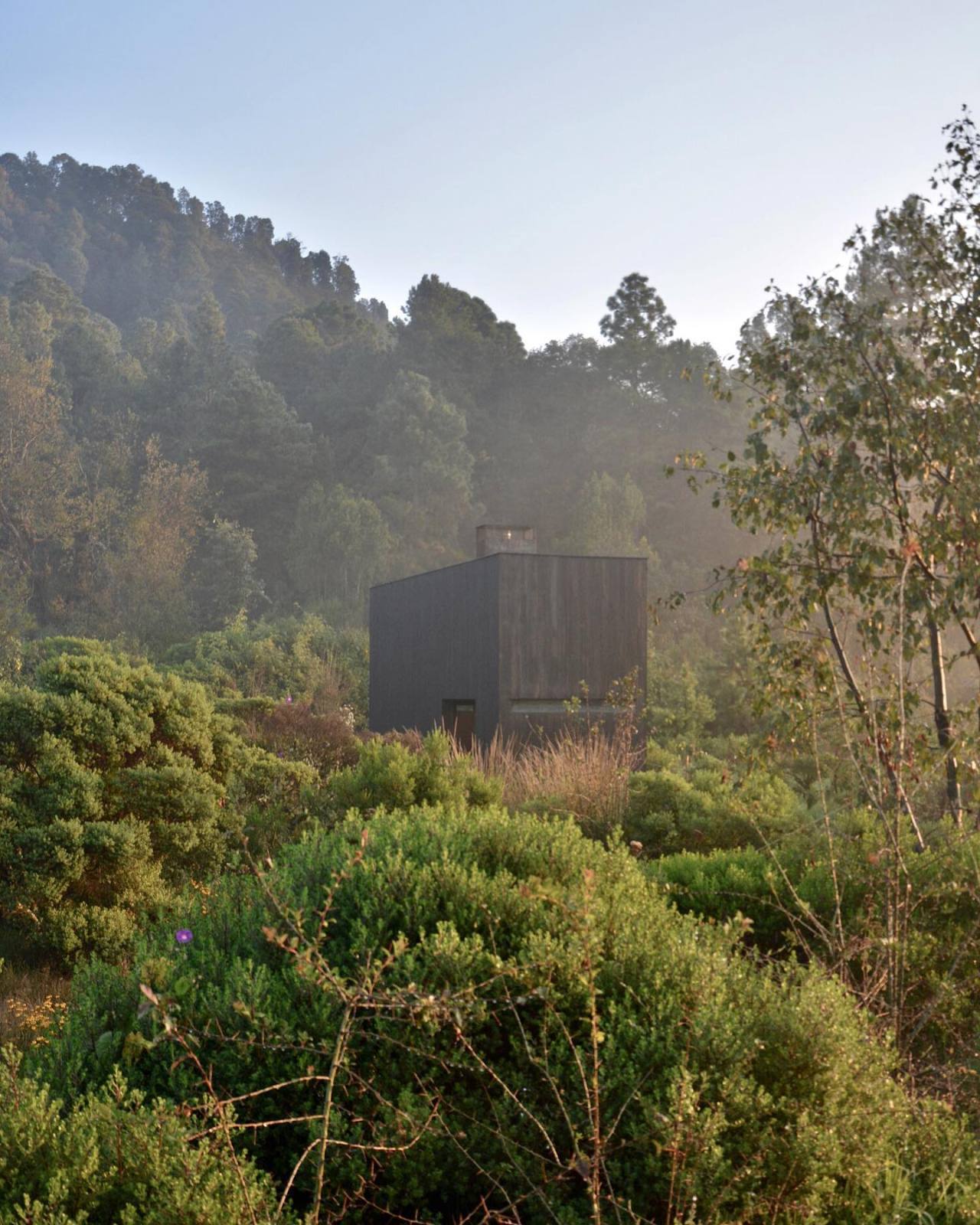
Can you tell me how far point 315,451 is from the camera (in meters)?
34.0

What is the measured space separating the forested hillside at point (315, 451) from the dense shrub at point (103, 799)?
20.2 m

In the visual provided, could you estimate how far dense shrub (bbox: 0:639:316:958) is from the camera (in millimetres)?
4488

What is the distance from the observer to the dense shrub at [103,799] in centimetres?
449

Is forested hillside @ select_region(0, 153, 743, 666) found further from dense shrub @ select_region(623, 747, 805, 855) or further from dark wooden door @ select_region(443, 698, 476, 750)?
dense shrub @ select_region(623, 747, 805, 855)

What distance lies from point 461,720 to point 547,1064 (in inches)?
388

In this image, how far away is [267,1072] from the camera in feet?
8.09

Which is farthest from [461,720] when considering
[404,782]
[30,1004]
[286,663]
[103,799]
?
[30,1004]

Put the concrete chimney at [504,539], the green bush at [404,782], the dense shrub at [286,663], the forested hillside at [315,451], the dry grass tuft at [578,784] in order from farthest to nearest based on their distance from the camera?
1. the forested hillside at [315,451]
2. the dense shrub at [286,663]
3. the concrete chimney at [504,539]
4. the dry grass tuft at [578,784]
5. the green bush at [404,782]

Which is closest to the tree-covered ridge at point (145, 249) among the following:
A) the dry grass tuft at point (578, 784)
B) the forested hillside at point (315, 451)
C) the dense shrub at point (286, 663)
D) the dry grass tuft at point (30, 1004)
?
the forested hillside at point (315, 451)

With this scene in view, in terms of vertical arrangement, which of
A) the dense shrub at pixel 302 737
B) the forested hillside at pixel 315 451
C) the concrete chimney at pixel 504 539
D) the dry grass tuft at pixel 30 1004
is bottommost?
the dry grass tuft at pixel 30 1004

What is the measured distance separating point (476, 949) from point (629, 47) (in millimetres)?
7185

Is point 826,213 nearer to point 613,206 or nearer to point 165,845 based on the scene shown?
point 613,206

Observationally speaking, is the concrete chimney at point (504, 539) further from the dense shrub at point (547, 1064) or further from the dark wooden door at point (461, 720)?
the dense shrub at point (547, 1064)

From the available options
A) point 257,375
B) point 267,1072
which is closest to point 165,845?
point 267,1072
